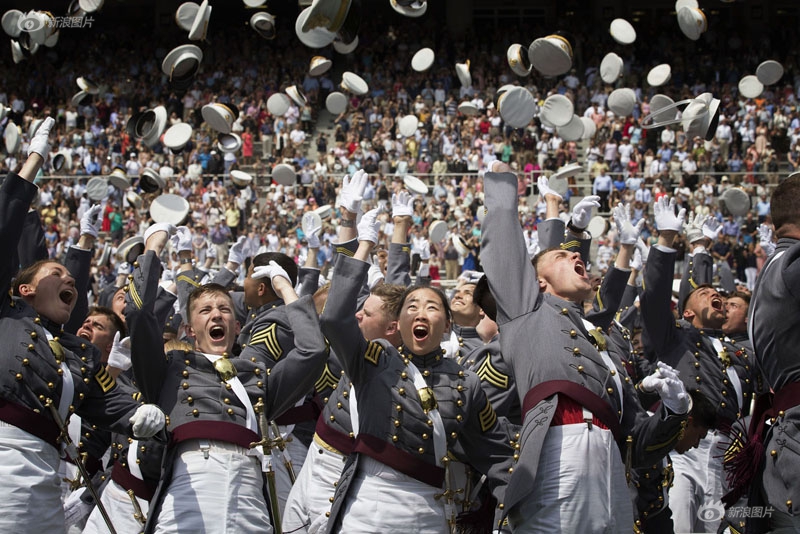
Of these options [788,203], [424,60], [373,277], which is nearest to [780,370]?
[788,203]

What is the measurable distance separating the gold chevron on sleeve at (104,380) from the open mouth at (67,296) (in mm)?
360

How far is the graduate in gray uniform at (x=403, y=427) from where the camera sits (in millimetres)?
4230

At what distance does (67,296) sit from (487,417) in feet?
6.68

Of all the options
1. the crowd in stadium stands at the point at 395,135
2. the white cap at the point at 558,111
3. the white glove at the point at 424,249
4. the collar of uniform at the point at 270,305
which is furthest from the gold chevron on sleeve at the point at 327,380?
the white glove at the point at 424,249

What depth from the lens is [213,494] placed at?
425cm

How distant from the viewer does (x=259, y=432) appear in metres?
4.48

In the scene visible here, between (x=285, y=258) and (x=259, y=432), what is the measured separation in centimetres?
223

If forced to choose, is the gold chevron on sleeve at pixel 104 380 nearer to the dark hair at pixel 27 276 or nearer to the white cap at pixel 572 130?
the dark hair at pixel 27 276

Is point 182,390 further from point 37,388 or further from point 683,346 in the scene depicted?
point 683,346

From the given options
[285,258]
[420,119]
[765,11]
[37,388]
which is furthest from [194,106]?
[37,388]

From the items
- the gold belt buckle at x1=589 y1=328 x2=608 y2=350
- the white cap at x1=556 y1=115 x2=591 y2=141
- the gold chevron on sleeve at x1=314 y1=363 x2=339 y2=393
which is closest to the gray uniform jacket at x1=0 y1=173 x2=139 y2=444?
the gold chevron on sleeve at x1=314 y1=363 x2=339 y2=393

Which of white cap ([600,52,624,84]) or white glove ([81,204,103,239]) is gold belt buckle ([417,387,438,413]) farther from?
white cap ([600,52,624,84])

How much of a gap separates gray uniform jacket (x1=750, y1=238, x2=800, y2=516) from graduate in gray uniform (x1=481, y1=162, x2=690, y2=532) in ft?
1.22

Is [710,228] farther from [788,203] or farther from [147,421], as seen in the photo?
[147,421]
